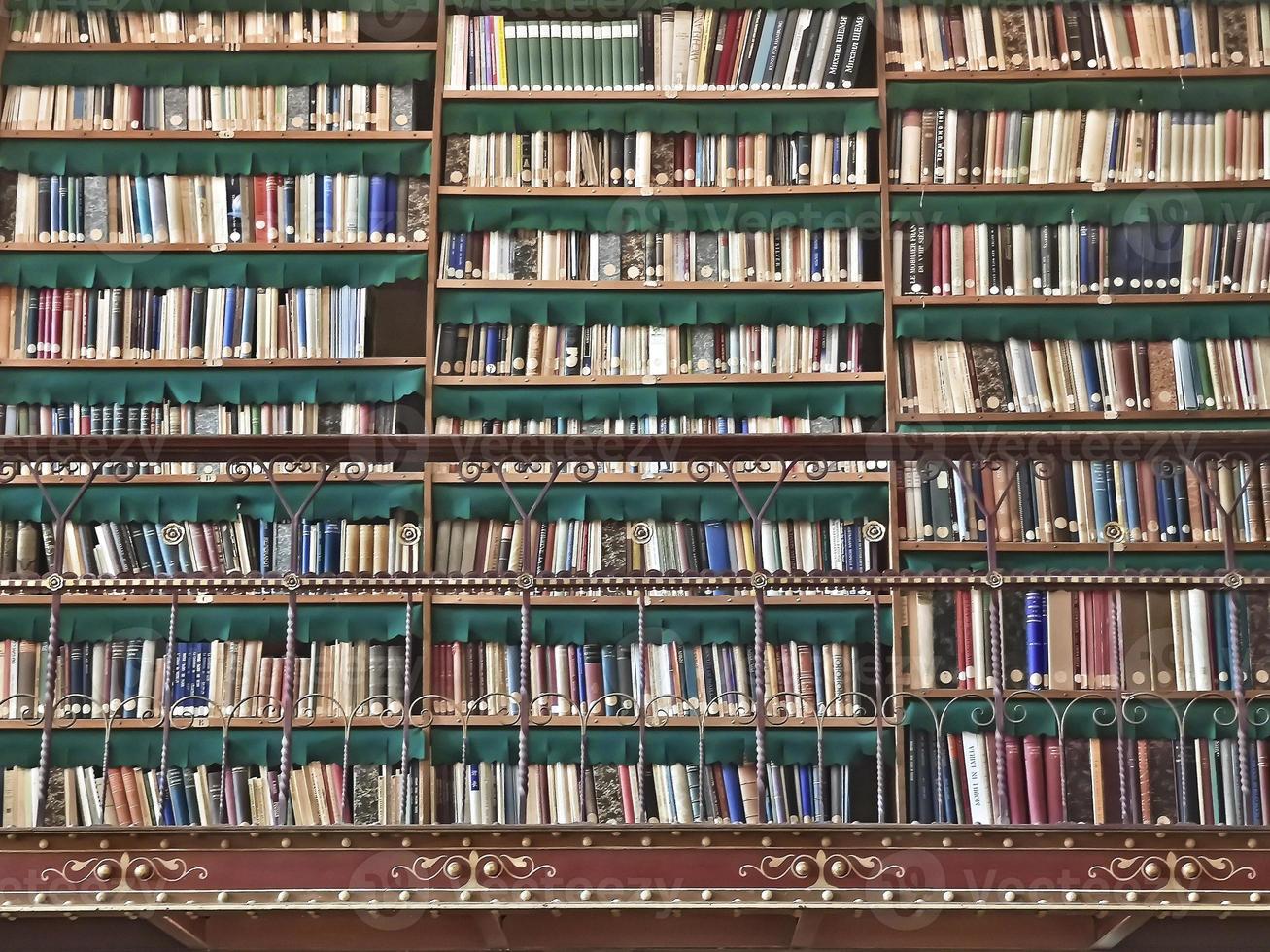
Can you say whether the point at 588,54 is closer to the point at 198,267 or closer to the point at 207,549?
the point at 198,267

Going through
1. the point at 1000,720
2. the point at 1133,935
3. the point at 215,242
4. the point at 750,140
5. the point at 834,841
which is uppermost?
the point at 750,140

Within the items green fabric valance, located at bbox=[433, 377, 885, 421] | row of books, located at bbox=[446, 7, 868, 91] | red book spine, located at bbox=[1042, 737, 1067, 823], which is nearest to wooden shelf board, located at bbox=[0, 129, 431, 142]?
row of books, located at bbox=[446, 7, 868, 91]

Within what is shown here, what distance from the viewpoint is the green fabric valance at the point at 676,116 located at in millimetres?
4020

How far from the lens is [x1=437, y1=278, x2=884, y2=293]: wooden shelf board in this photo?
3.93 m

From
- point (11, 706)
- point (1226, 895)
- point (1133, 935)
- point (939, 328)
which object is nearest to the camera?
point (1226, 895)

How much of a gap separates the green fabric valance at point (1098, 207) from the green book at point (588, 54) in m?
0.92

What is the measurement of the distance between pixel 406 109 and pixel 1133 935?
2.81 m

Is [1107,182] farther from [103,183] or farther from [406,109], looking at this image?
[103,183]

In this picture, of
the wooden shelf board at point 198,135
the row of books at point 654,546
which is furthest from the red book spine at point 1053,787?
the wooden shelf board at point 198,135

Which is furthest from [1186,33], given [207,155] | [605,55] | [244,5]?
[207,155]

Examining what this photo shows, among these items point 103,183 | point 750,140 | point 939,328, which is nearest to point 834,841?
point 939,328

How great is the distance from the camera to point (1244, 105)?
13.3 ft

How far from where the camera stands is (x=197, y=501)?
3.84 meters

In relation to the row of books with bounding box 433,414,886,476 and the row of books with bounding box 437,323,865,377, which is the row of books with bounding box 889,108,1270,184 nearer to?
the row of books with bounding box 437,323,865,377
